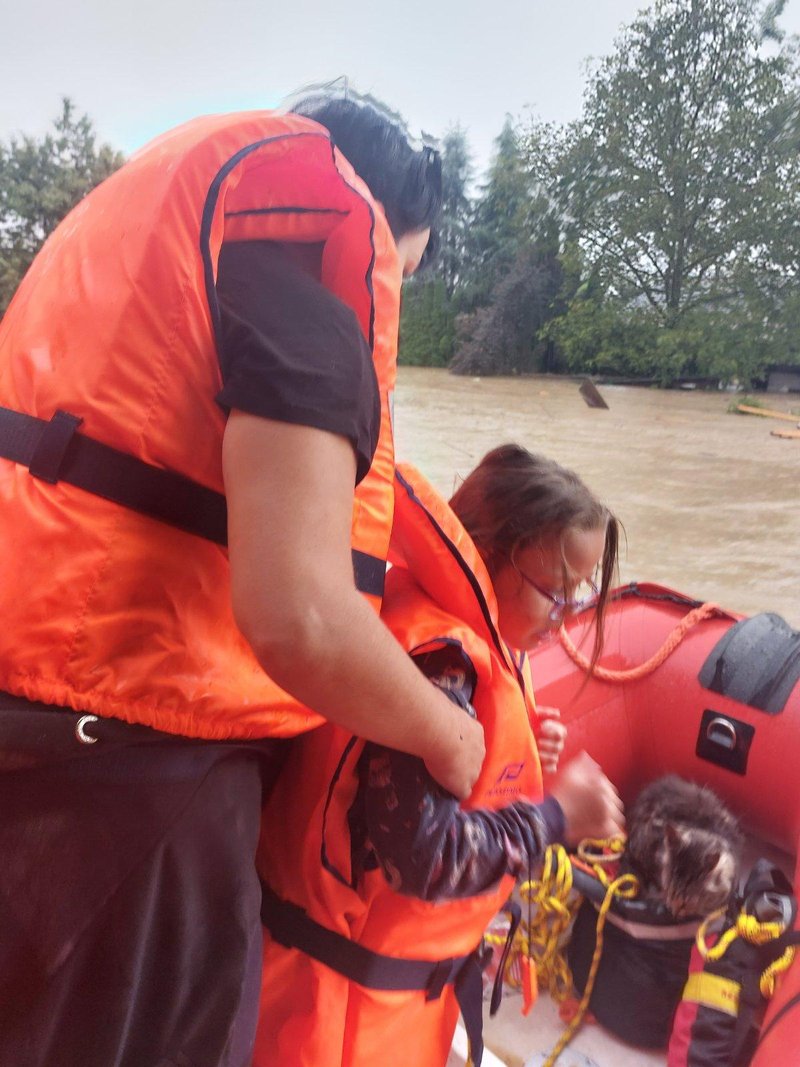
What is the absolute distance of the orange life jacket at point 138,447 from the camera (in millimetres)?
453

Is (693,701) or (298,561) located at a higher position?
(298,561)

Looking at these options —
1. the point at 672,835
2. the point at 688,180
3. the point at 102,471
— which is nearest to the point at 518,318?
the point at 688,180

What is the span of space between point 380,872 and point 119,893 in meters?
0.25

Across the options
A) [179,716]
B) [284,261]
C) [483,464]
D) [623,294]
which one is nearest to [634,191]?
[623,294]

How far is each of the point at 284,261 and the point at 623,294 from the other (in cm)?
183

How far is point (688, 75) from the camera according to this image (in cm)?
223

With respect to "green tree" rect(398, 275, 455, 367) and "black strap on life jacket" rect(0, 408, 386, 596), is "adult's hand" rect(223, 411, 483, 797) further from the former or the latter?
"green tree" rect(398, 275, 455, 367)

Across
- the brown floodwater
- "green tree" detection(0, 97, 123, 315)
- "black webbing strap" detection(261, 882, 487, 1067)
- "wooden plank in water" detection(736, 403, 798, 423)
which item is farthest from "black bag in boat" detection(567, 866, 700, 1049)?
"green tree" detection(0, 97, 123, 315)

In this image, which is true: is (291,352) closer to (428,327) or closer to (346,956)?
(346,956)

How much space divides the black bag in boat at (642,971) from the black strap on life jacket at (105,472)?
1205mm

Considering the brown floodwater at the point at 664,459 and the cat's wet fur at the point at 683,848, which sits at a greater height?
the brown floodwater at the point at 664,459

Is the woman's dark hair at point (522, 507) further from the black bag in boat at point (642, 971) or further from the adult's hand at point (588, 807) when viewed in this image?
the black bag in boat at point (642, 971)

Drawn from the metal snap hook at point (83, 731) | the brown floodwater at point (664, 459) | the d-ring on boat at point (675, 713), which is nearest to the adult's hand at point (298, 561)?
the metal snap hook at point (83, 731)

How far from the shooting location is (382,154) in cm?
60
